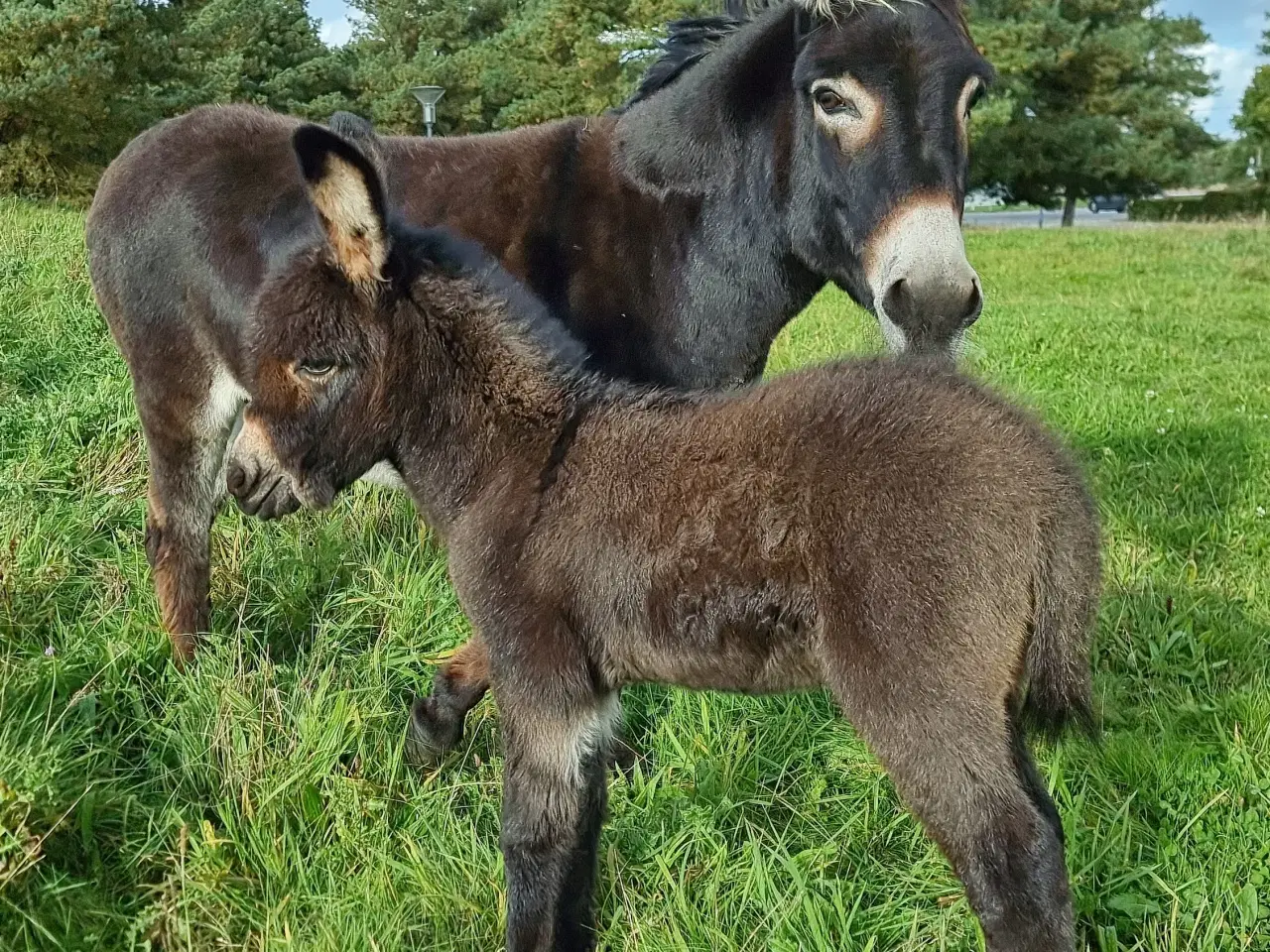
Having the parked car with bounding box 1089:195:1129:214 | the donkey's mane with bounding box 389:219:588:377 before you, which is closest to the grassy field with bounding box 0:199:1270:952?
Answer: the donkey's mane with bounding box 389:219:588:377

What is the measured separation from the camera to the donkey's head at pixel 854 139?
271 centimetres

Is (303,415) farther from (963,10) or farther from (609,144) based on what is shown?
(963,10)

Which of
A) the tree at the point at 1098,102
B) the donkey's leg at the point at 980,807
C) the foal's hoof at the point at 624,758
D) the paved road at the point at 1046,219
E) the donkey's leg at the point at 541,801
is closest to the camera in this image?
the donkey's leg at the point at 980,807

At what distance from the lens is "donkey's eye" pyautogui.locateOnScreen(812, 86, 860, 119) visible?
292cm

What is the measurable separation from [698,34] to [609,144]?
0.59 metres

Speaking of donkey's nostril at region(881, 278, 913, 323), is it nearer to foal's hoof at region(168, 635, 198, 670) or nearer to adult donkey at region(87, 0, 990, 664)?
adult donkey at region(87, 0, 990, 664)

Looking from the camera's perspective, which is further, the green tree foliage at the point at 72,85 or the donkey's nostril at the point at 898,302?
the green tree foliage at the point at 72,85

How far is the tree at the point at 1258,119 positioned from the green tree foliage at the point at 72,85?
42.8 meters

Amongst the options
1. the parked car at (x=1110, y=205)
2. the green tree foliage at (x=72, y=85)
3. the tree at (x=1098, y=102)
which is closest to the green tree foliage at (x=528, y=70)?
the green tree foliage at (x=72, y=85)

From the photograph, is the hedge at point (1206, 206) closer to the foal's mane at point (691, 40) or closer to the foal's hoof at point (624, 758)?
the foal's mane at point (691, 40)

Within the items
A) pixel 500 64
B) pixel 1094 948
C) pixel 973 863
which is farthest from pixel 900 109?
pixel 500 64

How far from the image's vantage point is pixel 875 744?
6.51 feet

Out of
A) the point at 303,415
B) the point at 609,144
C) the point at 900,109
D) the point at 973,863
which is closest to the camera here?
the point at 973,863

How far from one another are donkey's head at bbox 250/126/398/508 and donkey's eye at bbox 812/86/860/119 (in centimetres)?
134
